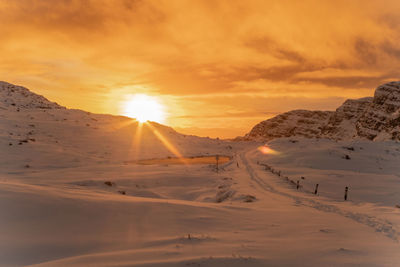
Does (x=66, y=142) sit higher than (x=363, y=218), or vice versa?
(x=66, y=142)

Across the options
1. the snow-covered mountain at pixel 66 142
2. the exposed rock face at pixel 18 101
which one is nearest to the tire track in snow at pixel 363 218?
the snow-covered mountain at pixel 66 142

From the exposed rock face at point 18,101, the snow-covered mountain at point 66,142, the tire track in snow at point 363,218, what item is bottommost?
the tire track in snow at point 363,218

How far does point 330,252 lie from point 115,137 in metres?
68.6

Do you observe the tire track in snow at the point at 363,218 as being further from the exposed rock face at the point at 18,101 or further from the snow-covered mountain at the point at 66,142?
the exposed rock face at the point at 18,101

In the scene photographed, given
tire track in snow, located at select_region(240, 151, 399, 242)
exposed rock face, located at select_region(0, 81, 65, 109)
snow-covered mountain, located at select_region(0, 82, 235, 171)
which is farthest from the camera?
exposed rock face, located at select_region(0, 81, 65, 109)

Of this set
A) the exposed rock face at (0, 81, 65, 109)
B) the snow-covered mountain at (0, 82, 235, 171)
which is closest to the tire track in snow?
the snow-covered mountain at (0, 82, 235, 171)

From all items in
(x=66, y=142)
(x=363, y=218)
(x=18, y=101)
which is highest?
(x=18, y=101)

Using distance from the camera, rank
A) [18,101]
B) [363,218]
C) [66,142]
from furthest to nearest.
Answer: [18,101] → [66,142] → [363,218]

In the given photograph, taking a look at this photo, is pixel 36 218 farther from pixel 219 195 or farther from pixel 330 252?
pixel 219 195

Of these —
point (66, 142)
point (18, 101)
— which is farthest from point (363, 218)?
point (18, 101)

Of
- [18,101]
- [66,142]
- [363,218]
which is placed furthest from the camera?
[18,101]

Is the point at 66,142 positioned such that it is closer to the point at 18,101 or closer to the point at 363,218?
the point at 363,218

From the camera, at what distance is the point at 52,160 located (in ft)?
129

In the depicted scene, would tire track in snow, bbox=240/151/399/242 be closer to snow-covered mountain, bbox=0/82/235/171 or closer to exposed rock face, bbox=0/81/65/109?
snow-covered mountain, bbox=0/82/235/171
